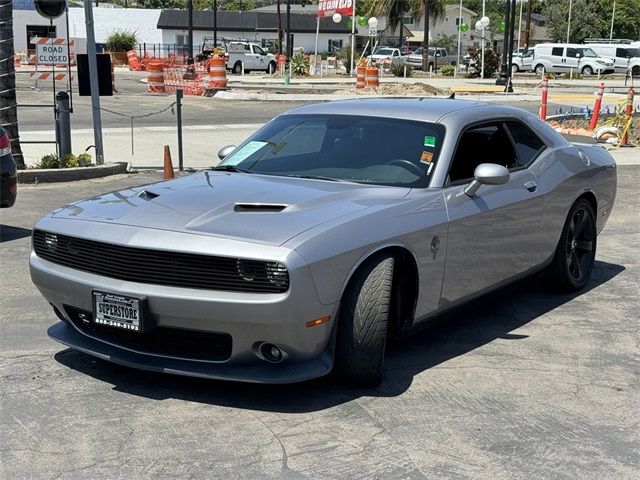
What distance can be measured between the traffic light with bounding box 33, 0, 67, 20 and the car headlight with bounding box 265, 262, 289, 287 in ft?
36.1

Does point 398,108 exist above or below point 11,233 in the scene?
above

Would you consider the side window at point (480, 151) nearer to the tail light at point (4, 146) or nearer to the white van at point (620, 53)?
the tail light at point (4, 146)

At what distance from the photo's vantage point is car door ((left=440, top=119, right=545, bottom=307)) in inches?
221

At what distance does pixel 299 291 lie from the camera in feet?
14.5

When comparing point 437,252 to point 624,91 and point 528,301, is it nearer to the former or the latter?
point 528,301

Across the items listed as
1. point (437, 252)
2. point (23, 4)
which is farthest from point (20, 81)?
point (437, 252)

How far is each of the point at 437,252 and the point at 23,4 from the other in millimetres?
71454

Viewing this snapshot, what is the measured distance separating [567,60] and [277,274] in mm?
56273

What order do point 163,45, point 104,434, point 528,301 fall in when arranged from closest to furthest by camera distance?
point 104,434, point 528,301, point 163,45

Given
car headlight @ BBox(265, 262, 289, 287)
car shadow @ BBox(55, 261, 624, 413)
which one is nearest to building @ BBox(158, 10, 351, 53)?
car shadow @ BBox(55, 261, 624, 413)

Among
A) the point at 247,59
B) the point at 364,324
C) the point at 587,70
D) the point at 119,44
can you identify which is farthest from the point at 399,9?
the point at 364,324

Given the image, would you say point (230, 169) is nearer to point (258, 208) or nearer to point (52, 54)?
point (258, 208)

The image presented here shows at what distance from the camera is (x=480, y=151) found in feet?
20.2

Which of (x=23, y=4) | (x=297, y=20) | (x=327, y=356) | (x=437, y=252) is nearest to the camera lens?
(x=327, y=356)
